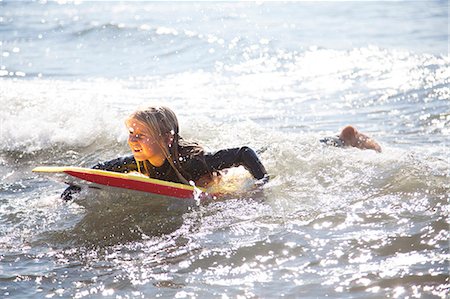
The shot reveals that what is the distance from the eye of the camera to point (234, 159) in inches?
201

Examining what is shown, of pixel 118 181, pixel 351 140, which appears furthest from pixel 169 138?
pixel 351 140

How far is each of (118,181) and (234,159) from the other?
2.84 feet

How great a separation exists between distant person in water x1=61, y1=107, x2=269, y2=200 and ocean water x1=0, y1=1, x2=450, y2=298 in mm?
212

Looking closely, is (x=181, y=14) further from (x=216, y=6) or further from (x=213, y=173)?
(x=213, y=173)

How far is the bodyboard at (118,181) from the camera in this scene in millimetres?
4770

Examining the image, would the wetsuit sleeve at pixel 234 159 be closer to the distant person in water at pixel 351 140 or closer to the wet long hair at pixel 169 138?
the wet long hair at pixel 169 138

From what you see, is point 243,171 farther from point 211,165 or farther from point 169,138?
point 169,138

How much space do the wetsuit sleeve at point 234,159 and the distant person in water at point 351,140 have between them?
1574 mm

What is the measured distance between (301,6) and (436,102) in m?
15.6

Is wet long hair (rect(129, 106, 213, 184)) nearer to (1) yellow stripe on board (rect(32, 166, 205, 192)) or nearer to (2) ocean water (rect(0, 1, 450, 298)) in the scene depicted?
(1) yellow stripe on board (rect(32, 166, 205, 192))

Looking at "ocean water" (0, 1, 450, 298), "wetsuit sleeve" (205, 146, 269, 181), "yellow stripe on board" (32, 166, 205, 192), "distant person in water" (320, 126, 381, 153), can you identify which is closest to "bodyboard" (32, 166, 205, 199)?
"yellow stripe on board" (32, 166, 205, 192)

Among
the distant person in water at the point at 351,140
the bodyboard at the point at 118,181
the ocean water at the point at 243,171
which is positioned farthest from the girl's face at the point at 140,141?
the distant person in water at the point at 351,140

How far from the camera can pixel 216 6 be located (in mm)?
24172

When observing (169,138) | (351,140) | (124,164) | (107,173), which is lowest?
(351,140)
